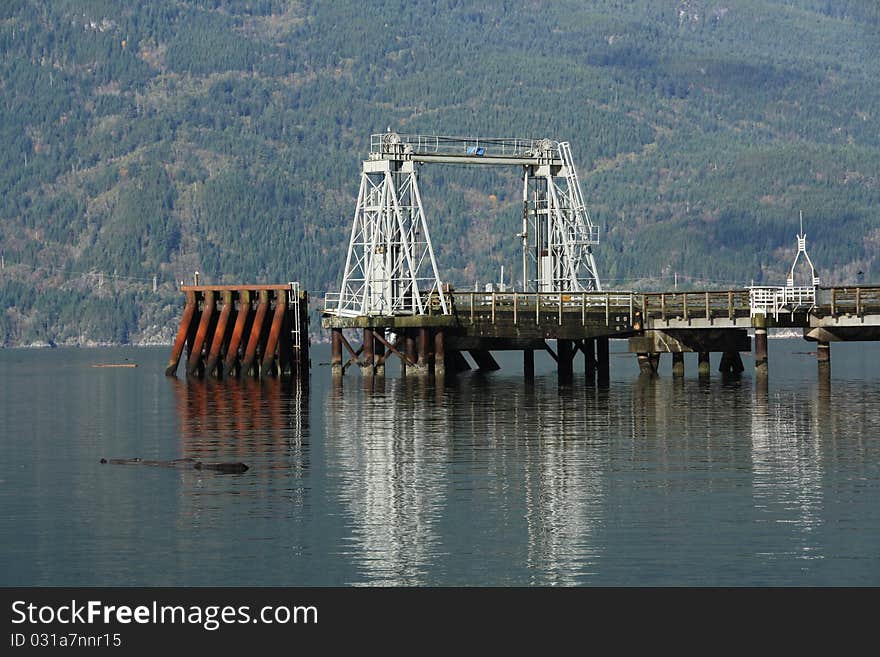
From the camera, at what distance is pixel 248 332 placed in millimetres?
109812

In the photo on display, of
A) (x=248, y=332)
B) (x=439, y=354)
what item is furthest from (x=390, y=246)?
(x=248, y=332)

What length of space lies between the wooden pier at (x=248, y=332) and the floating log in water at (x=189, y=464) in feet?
160

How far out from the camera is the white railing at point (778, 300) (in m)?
88.6

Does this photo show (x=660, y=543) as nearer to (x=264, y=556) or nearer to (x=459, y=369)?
(x=264, y=556)

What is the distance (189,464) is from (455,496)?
1016cm

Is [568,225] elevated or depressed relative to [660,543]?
elevated

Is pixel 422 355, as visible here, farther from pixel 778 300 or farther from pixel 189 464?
pixel 189 464

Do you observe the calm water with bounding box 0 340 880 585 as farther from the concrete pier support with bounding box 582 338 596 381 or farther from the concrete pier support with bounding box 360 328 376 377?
the concrete pier support with bounding box 360 328 376 377

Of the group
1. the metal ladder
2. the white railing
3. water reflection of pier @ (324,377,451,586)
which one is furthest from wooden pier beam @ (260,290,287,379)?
the white railing

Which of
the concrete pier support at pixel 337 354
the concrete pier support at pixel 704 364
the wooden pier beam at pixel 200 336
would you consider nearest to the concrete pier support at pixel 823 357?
the concrete pier support at pixel 704 364

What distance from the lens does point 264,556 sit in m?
38.2

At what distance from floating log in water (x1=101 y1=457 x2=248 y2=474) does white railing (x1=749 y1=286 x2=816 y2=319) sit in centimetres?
4116
